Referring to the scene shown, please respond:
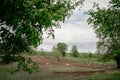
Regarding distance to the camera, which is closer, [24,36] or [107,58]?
[24,36]

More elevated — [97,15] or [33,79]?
[97,15]

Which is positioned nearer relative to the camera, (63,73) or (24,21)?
(24,21)

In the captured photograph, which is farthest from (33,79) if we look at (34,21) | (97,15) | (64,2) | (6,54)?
(34,21)

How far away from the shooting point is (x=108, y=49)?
69.8 m

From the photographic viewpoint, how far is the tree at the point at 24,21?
15.5m

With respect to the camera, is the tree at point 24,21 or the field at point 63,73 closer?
the tree at point 24,21

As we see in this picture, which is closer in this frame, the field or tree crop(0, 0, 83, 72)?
tree crop(0, 0, 83, 72)

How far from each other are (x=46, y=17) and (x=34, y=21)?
127 cm

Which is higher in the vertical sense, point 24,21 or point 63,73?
point 24,21

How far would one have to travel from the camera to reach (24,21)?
53.8 ft

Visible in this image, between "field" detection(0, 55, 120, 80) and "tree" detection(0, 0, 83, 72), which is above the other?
"tree" detection(0, 0, 83, 72)

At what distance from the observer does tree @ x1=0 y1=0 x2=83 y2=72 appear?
1549cm

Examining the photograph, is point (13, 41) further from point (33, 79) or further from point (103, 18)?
point (33, 79)

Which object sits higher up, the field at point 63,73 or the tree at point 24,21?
the tree at point 24,21
